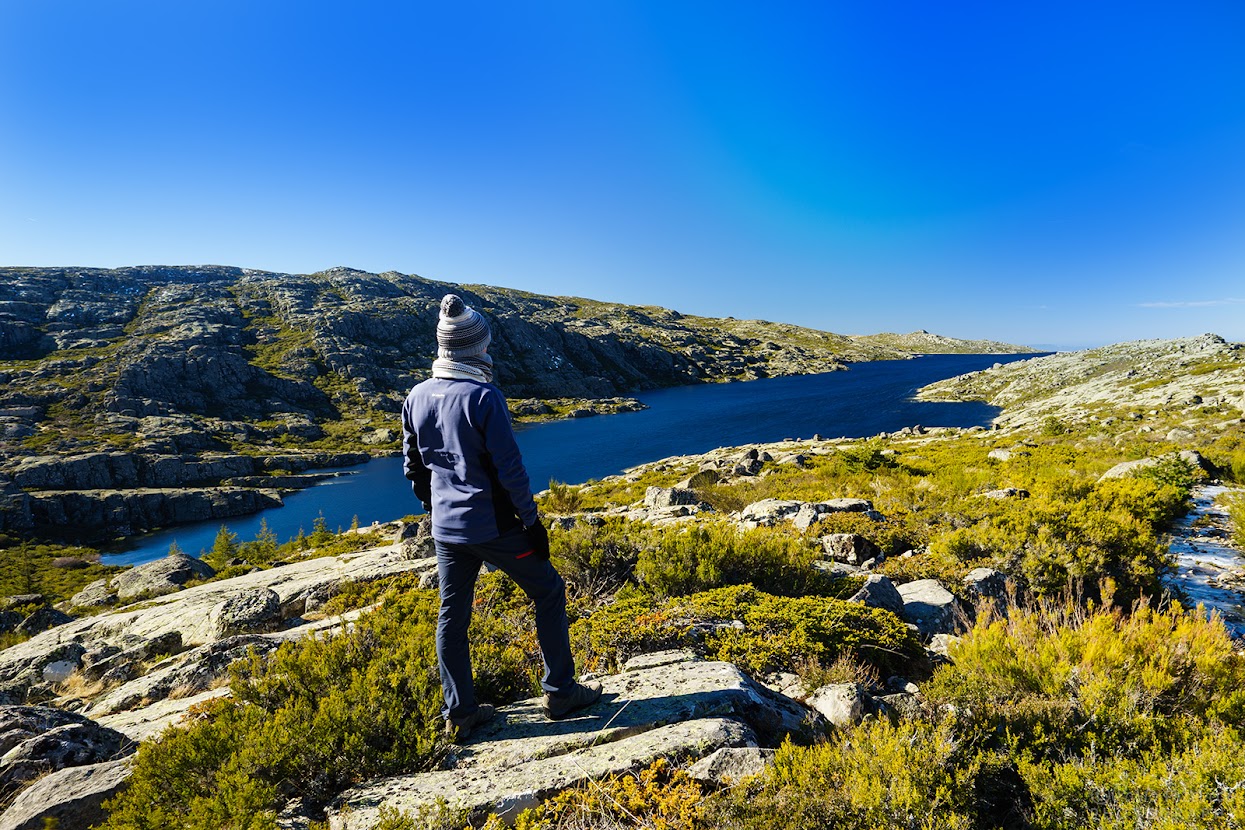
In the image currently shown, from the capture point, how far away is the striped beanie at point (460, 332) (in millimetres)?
3805

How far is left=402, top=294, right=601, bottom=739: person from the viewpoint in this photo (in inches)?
138

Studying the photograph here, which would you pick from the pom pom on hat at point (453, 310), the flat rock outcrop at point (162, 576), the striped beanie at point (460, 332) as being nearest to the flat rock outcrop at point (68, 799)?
the striped beanie at point (460, 332)

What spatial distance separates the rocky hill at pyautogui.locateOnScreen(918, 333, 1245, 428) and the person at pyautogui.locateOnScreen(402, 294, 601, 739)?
39.7m

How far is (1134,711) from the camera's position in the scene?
9.62 ft

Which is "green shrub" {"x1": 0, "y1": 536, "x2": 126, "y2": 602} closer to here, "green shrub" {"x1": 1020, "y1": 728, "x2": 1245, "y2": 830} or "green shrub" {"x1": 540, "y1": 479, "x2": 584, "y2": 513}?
"green shrub" {"x1": 540, "y1": 479, "x2": 584, "y2": 513}

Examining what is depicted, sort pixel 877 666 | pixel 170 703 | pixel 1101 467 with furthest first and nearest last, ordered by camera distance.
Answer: pixel 1101 467 → pixel 170 703 → pixel 877 666

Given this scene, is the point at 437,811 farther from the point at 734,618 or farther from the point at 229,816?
the point at 734,618

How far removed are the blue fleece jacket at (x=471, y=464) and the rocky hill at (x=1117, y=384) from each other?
1574 inches

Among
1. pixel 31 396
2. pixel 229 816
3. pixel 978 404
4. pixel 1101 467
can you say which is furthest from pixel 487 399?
pixel 31 396

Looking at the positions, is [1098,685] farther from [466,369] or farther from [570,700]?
[466,369]

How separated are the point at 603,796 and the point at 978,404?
286 feet

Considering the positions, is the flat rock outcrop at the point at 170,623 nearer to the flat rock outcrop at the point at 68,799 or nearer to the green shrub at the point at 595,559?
the green shrub at the point at 595,559

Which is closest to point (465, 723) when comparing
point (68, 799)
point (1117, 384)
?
point (68, 799)

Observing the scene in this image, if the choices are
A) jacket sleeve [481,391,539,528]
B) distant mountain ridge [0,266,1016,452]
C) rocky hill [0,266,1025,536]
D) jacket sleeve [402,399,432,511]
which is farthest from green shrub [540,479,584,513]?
distant mountain ridge [0,266,1016,452]
